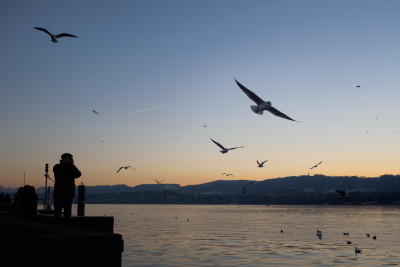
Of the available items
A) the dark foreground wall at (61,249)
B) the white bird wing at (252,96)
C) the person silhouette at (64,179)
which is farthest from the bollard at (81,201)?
the dark foreground wall at (61,249)

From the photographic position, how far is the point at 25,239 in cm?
593

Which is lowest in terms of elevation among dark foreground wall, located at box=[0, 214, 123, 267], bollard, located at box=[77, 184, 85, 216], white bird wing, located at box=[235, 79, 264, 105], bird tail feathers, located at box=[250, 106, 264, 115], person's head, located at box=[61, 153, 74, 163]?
dark foreground wall, located at box=[0, 214, 123, 267]

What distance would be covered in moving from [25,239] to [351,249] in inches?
1668

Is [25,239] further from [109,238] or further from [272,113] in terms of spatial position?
[272,113]

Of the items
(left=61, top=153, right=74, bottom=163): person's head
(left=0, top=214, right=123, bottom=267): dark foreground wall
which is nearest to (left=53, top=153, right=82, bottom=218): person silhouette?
(left=61, top=153, right=74, bottom=163): person's head

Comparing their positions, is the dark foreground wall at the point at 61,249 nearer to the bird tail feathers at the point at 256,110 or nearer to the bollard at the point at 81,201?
the bird tail feathers at the point at 256,110

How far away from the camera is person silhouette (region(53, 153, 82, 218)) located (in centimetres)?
1298

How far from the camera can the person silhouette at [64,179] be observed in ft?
42.6

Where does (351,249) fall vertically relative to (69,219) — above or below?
below

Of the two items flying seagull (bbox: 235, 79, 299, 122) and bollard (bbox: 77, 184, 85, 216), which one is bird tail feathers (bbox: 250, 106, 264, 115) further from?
bollard (bbox: 77, 184, 85, 216)

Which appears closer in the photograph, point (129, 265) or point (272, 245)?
point (129, 265)

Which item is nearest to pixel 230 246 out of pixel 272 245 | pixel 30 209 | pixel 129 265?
pixel 272 245

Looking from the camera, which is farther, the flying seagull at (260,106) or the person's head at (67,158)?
the flying seagull at (260,106)

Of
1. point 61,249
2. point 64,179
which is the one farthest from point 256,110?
point 61,249
